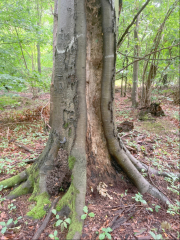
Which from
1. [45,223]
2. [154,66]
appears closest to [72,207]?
[45,223]

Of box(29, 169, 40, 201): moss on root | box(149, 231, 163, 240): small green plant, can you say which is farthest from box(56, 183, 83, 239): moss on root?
box(149, 231, 163, 240): small green plant

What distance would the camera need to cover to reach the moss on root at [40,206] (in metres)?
1.80

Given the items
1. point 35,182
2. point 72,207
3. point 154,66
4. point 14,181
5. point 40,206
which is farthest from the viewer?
point 154,66

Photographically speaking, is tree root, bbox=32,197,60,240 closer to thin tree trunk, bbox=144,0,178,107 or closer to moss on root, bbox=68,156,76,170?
moss on root, bbox=68,156,76,170

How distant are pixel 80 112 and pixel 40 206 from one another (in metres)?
1.37

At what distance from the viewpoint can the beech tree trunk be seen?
182 centimetres

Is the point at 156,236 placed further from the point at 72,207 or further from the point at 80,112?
the point at 80,112

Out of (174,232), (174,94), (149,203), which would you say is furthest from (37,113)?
(174,94)

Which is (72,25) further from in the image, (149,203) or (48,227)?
(149,203)

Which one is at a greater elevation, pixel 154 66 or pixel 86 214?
pixel 154 66

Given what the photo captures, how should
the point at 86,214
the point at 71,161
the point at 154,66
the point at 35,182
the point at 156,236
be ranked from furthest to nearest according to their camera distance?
the point at 154,66 < the point at 35,182 < the point at 71,161 < the point at 86,214 < the point at 156,236

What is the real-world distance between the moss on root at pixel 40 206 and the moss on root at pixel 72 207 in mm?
190

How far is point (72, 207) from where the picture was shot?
5.81ft

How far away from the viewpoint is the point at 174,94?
10195 millimetres
